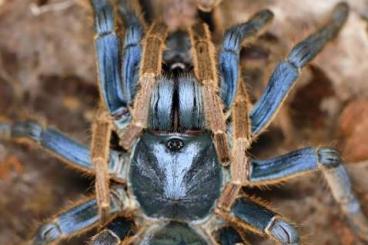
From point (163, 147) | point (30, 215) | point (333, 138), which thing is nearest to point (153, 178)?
point (163, 147)

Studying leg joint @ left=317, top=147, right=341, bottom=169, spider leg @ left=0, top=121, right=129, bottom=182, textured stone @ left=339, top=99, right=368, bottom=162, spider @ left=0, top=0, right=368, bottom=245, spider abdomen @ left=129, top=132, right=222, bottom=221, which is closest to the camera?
spider @ left=0, top=0, right=368, bottom=245

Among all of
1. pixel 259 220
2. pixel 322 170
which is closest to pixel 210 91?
pixel 259 220

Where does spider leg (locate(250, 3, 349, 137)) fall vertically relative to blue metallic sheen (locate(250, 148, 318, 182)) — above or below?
above

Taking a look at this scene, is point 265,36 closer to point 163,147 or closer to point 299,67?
point 299,67

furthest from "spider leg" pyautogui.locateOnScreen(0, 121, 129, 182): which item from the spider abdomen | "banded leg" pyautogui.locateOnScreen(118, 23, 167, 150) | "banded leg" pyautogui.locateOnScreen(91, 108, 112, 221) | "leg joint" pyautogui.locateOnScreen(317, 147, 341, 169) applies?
"leg joint" pyautogui.locateOnScreen(317, 147, 341, 169)

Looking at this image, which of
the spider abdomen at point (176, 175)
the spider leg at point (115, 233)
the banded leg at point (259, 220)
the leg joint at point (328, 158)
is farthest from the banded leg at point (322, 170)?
the spider leg at point (115, 233)

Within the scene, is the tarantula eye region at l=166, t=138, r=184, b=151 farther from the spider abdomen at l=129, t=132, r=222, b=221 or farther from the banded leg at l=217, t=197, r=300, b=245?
the banded leg at l=217, t=197, r=300, b=245

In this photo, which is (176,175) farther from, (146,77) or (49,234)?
(49,234)

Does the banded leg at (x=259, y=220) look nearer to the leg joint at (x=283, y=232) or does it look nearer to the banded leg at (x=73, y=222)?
the leg joint at (x=283, y=232)
